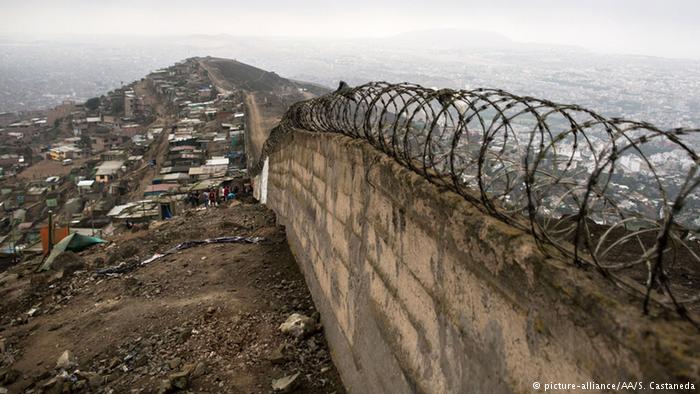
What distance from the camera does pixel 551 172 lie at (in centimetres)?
287

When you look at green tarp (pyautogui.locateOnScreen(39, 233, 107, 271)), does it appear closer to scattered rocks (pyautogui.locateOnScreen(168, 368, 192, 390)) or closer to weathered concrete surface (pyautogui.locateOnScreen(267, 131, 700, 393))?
scattered rocks (pyautogui.locateOnScreen(168, 368, 192, 390))

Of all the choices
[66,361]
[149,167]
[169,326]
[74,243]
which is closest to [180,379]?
[169,326]

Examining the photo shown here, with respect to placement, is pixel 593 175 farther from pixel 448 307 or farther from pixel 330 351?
pixel 330 351

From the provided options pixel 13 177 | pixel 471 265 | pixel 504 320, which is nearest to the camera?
pixel 504 320

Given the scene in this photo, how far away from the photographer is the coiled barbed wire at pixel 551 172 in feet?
6.14

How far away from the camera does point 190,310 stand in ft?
21.4

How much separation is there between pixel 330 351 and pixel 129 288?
4.60 m

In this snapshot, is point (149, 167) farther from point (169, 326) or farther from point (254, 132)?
point (169, 326)

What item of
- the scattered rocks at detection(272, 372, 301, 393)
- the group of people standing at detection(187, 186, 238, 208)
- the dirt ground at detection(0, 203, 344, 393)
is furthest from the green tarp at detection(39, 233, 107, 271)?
the scattered rocks at detection(272, 372, 301, 393)

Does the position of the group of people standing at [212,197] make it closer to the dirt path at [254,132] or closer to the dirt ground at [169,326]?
the dirt path at [254,132]

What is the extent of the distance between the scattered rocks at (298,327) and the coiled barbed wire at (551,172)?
245cm

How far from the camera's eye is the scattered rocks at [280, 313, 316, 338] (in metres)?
5.66

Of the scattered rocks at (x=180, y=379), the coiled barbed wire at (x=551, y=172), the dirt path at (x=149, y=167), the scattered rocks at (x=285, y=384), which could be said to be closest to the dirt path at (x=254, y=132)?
the dirt path at (x=149, y=167)

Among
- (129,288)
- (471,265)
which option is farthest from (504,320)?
(129,288)
